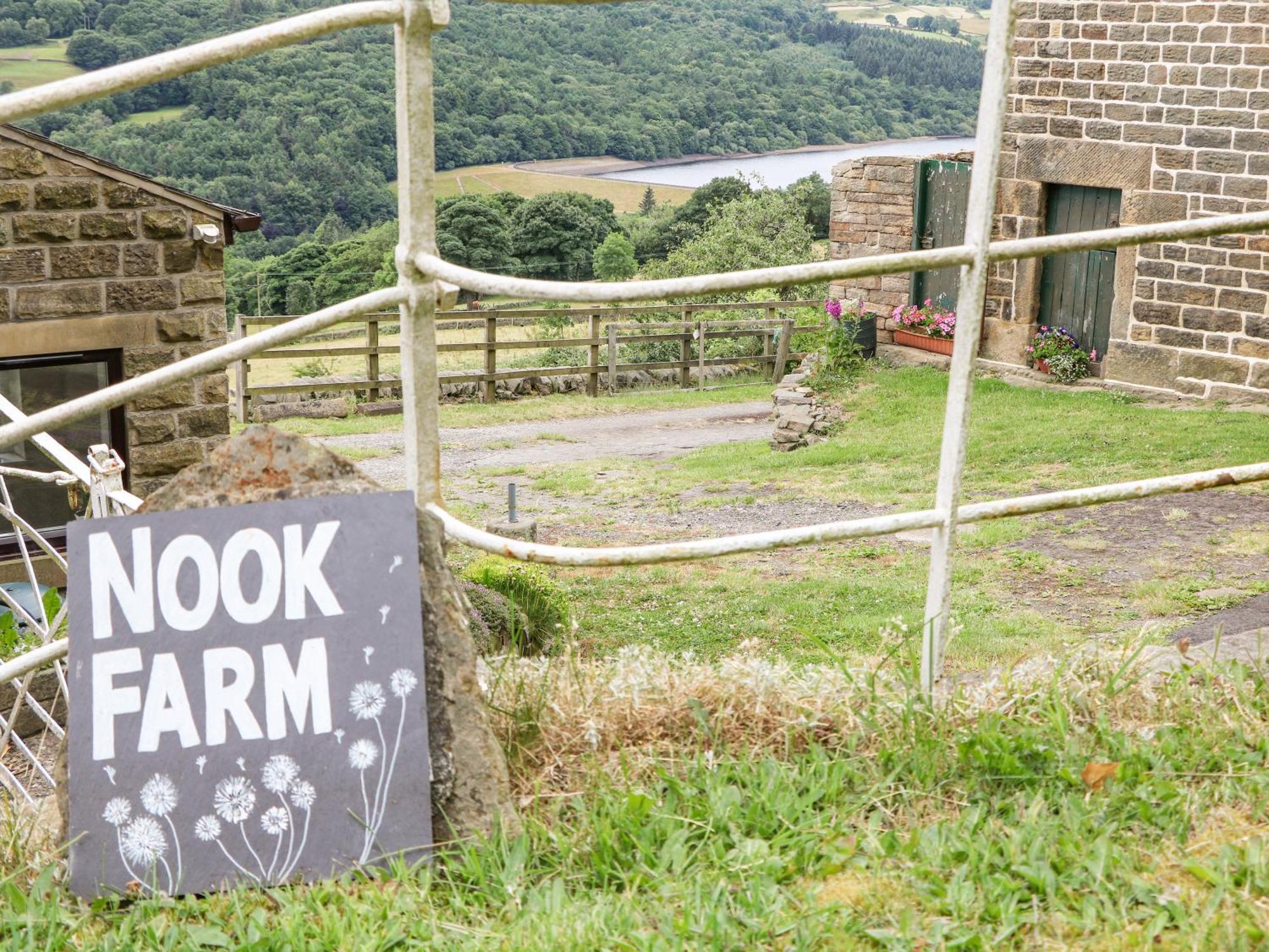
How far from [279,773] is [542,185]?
4076 centimetres

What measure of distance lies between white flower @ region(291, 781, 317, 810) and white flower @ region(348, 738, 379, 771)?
65mm

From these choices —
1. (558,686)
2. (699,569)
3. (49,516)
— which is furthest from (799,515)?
(558,686)

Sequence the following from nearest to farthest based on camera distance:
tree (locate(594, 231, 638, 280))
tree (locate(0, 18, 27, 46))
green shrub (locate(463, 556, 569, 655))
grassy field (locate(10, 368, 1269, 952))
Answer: grassy field (locate(10, 368, 1269, 952))
green shrub (locate(463, 556, 569, 655))
tree (locate(594, 231, 638, 280))
tree (locate(0, 18, 27, 46))

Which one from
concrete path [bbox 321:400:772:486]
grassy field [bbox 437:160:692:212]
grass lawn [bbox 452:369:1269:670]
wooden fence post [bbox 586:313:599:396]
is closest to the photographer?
grass lawn [bbox 452:369:1269:670]

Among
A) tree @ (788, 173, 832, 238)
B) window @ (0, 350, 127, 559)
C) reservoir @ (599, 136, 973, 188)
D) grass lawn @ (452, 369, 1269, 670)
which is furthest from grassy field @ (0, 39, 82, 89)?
window @ (0, 350, 127, 559)

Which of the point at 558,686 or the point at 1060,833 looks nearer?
the point at 1060,833

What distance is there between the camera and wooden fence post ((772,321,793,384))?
836 inches

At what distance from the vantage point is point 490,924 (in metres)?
1.69

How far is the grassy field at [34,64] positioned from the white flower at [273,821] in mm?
41406

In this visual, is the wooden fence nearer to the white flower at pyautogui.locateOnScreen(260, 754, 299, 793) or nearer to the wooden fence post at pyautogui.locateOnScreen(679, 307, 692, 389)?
the wooden fence post at pyautogui.locateOnScreen(679, 307, 692, 389)

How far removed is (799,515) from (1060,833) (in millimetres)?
7786

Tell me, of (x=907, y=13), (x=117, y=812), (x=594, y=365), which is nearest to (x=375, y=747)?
(x=117, y=812)

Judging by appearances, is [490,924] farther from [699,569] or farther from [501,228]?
[501,228]

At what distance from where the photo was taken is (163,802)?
178 centimetres
